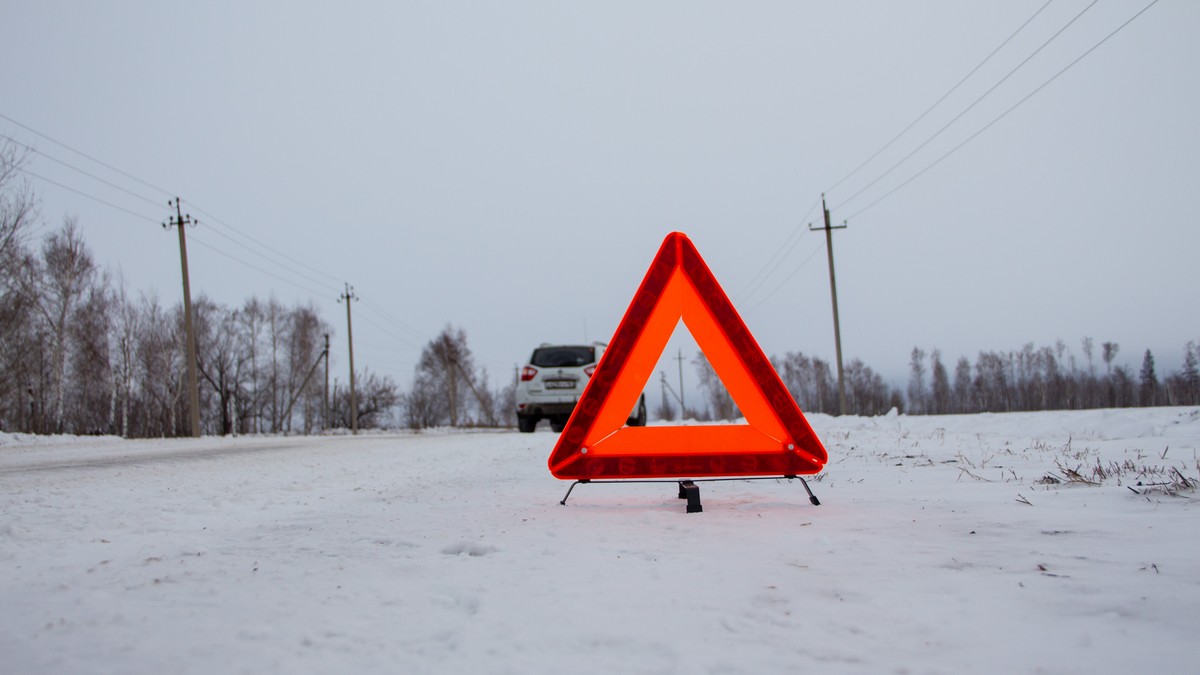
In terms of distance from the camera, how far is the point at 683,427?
13.4 feet

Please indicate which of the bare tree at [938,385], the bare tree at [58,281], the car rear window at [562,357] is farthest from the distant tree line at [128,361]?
the bare tree at [938,385]

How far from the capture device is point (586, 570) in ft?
7.75

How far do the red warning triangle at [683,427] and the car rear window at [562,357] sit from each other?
31.0 ft

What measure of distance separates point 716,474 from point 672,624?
2086mm

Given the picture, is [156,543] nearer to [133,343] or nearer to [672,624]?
[672,624]

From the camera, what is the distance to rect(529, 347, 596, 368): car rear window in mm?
13727

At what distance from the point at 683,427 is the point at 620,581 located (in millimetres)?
1967

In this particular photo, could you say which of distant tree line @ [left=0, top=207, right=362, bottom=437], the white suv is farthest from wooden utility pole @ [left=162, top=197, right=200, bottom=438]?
the white suv

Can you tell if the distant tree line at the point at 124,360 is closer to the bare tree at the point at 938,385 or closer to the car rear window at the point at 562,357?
the car rear window at the point at 562,357

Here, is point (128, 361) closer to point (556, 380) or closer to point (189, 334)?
point (189, 334)

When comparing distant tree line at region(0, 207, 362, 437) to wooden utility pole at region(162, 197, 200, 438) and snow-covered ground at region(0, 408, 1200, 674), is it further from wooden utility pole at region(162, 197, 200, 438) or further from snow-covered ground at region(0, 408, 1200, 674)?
snow-covered ground at region(0, 408, 1200, 674)

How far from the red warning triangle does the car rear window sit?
9451 mm

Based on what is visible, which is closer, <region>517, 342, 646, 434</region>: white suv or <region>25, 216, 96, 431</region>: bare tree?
<region>517, 342, 646, 434</region>: white suv

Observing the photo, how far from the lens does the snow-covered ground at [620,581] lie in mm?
1580
